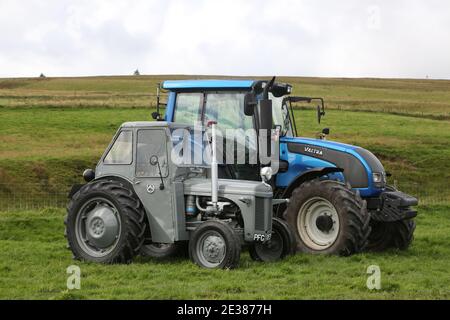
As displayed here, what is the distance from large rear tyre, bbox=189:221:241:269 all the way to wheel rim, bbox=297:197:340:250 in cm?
236

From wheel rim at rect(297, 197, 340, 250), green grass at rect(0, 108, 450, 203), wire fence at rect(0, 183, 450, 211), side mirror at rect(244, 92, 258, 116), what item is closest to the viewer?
side mirror at rect(244, 92, 258, 116)

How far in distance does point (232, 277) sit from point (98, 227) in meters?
2.74

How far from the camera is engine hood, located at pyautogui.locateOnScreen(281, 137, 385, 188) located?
14656mm

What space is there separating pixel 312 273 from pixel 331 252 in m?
1.92

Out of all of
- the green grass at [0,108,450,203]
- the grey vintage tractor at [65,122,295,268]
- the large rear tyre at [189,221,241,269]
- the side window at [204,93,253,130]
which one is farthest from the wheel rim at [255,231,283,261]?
the green grass at [0,108,450,203]

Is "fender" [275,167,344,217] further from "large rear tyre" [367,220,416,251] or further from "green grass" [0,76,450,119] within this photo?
"green grass" [0,76,450,119]

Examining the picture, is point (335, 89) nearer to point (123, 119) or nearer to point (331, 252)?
point (123, 119)

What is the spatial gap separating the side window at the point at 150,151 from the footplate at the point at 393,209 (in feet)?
13.1

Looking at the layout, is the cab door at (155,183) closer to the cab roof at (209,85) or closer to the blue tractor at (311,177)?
the blue tractor at (311,177)

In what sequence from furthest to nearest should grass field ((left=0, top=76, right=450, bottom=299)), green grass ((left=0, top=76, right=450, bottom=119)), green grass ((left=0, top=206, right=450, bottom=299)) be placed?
1. green grass ((left=0, top=76, right=450, bottom=119))
2. grass field ((left=0, top=76, right=450, bottom=299))
3. green grass ((left=0, top=206, right=450, bottom=299))

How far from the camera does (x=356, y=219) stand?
13750 millimetres

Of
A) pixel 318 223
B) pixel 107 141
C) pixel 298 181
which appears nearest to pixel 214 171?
pixel 318 223

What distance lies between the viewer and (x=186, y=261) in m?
13.3
